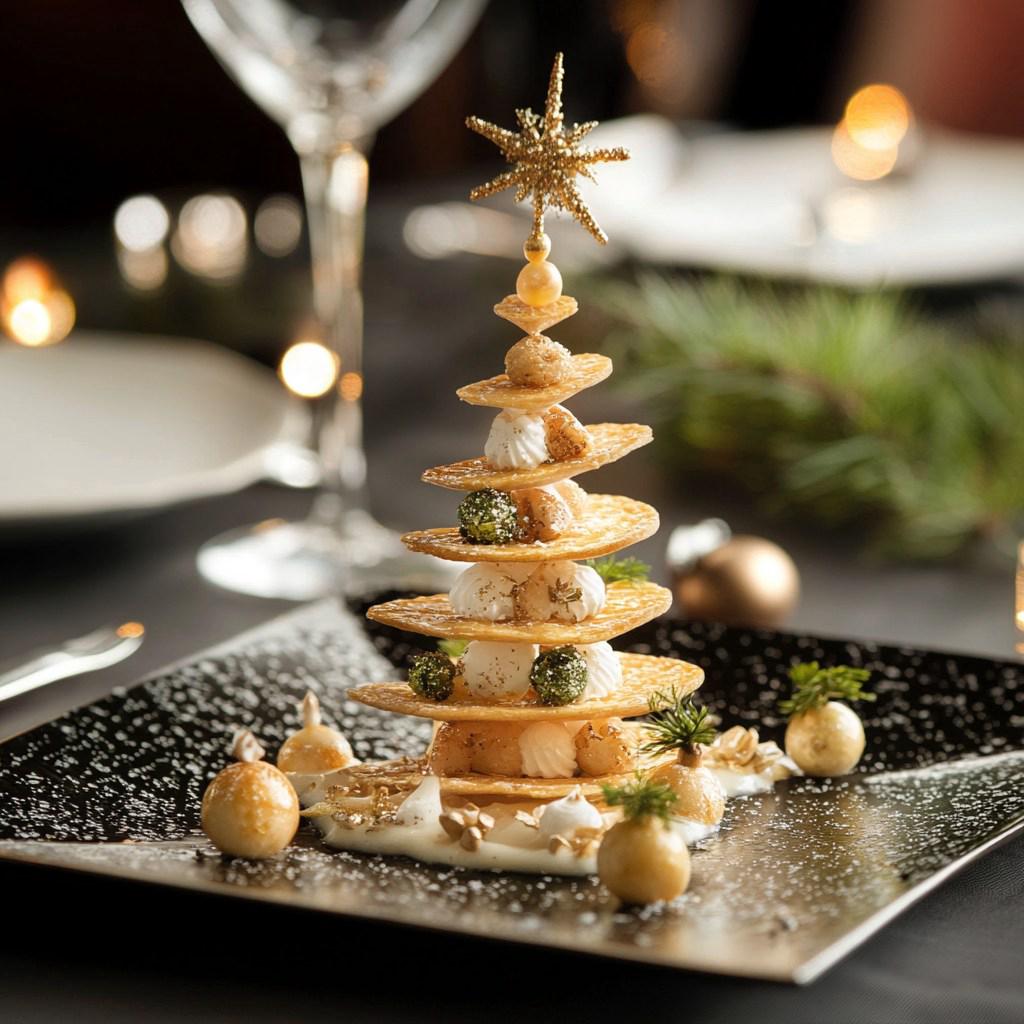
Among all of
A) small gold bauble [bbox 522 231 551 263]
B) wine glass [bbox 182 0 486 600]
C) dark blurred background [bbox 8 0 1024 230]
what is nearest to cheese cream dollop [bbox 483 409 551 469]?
small gold bauble [bbox 522 231 551 263]

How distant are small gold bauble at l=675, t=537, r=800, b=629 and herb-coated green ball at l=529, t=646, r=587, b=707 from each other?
51cm

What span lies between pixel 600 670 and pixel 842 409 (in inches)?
39.0

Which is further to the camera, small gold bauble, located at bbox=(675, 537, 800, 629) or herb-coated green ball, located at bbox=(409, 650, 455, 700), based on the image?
small gold bauble, located at bbox=(675, 537, 800, 629)

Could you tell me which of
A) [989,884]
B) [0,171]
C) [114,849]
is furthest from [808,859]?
[0,171]

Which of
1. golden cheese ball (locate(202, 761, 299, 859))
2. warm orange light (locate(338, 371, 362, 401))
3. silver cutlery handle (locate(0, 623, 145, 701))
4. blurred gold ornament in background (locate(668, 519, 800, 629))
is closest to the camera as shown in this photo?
golden cheese ball (locate(202, 761, 299, 859))

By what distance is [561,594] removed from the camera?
3.90 ft

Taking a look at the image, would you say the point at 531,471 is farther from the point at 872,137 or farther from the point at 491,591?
the point at 872,137

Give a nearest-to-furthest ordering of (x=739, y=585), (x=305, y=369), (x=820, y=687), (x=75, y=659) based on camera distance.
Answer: (x=820, y=687) < (x=75, y=659) < (x=739, y=585) < (x=305, y=369)

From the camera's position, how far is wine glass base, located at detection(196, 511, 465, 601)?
6.01ft

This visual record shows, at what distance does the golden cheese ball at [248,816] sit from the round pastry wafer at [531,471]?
0.25m

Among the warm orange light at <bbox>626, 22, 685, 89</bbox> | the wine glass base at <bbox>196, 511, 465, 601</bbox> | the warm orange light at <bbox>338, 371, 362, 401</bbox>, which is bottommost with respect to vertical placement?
the wine glass base at <bbox>196, 511, 465, 601</bbox>

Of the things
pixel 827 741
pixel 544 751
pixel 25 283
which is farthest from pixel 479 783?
pixel 25 283

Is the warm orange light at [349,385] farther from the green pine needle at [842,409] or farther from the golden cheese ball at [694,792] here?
the golden cheese ball at [694,792]

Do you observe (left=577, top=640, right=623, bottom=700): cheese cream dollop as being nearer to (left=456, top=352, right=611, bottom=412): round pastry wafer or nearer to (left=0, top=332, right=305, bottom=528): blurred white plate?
(left=456, top=352, right=611, bottom=412): round pastry wafer
